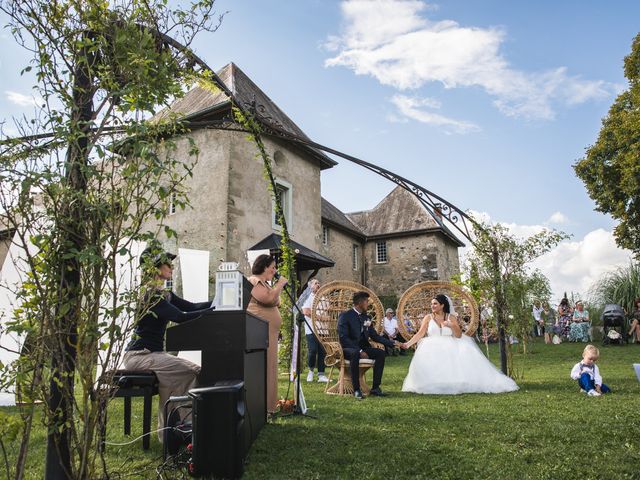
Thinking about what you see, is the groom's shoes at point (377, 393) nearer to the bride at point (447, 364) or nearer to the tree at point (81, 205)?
the bride at point (447, 364)

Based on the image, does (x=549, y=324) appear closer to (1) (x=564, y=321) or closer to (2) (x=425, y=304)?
(1) (x=564, y=321)

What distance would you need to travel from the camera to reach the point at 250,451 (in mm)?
4164

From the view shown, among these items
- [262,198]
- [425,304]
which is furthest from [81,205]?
[262,198]

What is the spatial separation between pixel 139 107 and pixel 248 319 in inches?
83.4

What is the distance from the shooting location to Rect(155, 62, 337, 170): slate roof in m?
16.8

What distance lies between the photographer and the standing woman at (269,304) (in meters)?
6.21

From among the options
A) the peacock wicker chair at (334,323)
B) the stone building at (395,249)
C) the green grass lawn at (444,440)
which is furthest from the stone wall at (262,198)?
the green grass lawn at (444,440)

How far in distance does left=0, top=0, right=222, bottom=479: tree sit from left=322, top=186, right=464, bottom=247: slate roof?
24.6 m

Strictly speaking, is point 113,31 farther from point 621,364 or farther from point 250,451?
point 621,364

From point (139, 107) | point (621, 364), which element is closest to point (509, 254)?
point (621, 364)

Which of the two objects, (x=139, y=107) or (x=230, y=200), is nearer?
(x=139, y=107)

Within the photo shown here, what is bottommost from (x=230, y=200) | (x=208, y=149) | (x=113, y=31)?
(x=113, y=31)

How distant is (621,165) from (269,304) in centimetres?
1938

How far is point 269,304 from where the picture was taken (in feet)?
20.7
